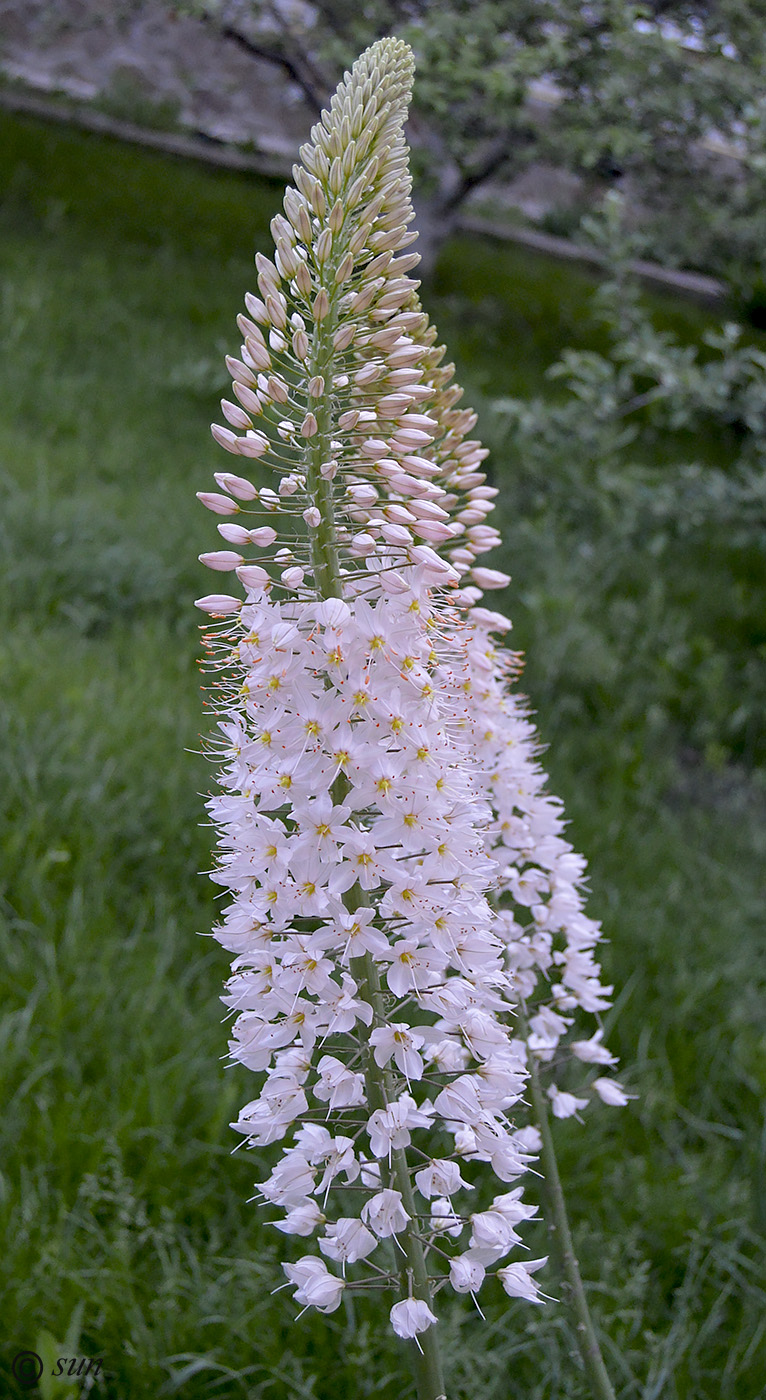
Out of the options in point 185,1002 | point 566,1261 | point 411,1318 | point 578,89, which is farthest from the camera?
point 578,89

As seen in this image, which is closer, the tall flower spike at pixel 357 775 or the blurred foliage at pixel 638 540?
the tall flower spike at pixel 357 775

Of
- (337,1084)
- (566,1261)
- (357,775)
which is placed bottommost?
(566,1261)

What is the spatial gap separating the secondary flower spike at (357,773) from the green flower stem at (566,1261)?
0.75 feet

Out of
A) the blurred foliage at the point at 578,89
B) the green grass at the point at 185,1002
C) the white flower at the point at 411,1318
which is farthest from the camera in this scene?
the blurred foliage at the point at 578,89

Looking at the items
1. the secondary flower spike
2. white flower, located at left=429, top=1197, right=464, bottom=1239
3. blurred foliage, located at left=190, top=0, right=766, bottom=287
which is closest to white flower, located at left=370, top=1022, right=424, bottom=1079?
the secondary flower spike

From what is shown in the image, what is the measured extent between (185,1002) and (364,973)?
2.00 m

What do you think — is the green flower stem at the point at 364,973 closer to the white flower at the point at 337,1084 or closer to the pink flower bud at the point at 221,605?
the white flower at the point at 337,1084

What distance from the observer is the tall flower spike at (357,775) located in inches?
67.1

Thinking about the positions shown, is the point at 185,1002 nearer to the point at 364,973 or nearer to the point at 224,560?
the point at 364,973

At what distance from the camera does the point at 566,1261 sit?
6.77 ft

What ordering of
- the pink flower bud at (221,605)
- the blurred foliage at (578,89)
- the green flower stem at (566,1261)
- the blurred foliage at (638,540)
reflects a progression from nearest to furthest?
the pink flower bud at (221,605) → the green flower stem at (566,1261) → the blurred foliage at (638,540) → the blurred foliage at (578,89)

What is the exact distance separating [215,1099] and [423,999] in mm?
1828

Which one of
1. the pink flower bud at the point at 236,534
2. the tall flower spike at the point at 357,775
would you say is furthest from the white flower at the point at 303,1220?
the pink flower bud at the point at 236,534

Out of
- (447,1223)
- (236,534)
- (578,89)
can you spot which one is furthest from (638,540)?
(447,1223)
